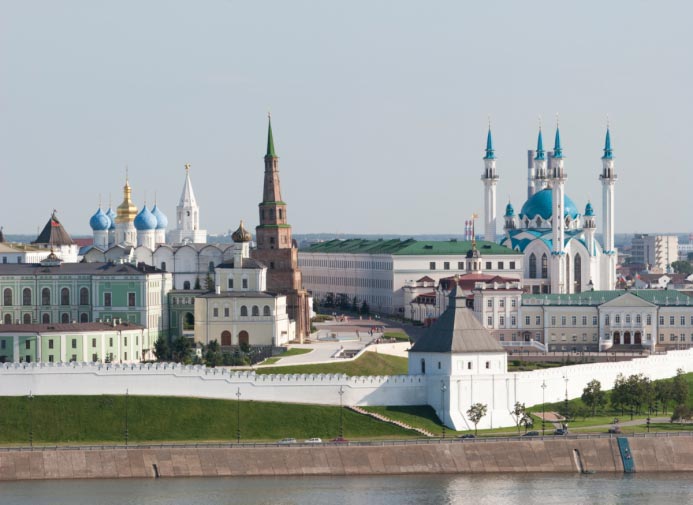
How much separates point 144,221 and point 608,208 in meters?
29.7

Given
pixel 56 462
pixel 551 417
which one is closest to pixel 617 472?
pixel 551 417

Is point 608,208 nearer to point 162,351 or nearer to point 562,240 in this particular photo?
point 562,240

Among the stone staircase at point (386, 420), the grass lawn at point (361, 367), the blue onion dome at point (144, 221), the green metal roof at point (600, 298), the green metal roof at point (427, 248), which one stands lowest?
the stone staircase at point (386, 420)

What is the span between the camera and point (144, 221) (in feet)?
409

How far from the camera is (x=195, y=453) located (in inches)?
2785

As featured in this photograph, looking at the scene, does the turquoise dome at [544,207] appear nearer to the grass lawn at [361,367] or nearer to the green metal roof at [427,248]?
the green metal roof at [427,248]

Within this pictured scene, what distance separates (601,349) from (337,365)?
2175 centimetres

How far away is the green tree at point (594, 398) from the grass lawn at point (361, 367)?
969cm

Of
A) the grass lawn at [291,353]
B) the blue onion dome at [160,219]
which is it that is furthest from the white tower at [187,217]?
the grass lawn at [291,353]

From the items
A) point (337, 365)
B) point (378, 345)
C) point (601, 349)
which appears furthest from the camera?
point (601, 349)

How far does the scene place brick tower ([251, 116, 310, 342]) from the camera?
102938 mm

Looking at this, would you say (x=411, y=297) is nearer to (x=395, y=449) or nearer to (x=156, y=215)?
(x=156, y=215)

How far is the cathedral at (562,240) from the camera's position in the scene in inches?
4899

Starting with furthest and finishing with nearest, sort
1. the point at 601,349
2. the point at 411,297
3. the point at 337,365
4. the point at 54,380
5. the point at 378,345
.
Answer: the point at 411,297, the point at 601,349, the point at 378,345, the point at 337,365, the point at 54,380
